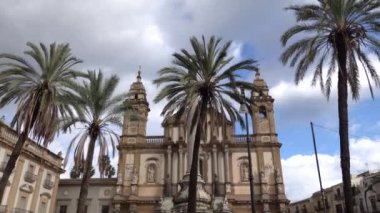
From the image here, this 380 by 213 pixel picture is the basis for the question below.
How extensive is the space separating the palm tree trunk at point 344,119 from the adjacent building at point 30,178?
23.6 m

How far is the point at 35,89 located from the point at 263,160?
3129 cm

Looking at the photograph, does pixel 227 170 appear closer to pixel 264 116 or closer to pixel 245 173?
pixel 245 173

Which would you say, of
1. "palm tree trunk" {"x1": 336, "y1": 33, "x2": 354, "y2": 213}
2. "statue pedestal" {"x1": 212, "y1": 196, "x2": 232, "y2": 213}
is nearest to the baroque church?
"statue pedestal" {"x1": 212, "y1": 196, "x2": 232, "y2": 213}

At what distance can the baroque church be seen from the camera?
43125 millimetres

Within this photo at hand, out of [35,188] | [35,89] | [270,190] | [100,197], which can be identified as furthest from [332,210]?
[35,89]

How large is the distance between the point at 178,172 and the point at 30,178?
16.8m

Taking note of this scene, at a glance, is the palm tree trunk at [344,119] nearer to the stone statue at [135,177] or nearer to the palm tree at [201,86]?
the palm tree at [201,86]

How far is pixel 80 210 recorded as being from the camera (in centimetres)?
2069

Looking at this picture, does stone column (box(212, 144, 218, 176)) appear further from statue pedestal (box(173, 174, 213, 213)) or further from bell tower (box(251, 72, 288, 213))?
statue pedestal (box(173, 174, 213, 213))

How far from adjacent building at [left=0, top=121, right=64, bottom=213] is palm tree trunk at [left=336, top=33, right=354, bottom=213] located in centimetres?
2355

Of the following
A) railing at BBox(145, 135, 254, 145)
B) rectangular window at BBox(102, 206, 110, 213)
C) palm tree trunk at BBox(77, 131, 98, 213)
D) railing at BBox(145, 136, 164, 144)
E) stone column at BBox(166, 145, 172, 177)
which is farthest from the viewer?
railing at BBox(145, 136, 164, 144)

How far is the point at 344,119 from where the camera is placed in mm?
16578

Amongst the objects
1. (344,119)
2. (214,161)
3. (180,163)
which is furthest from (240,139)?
(344,119)

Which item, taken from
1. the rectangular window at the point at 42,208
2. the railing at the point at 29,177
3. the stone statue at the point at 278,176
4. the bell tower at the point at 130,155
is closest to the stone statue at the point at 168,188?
the bell tower at the point at 130,155
